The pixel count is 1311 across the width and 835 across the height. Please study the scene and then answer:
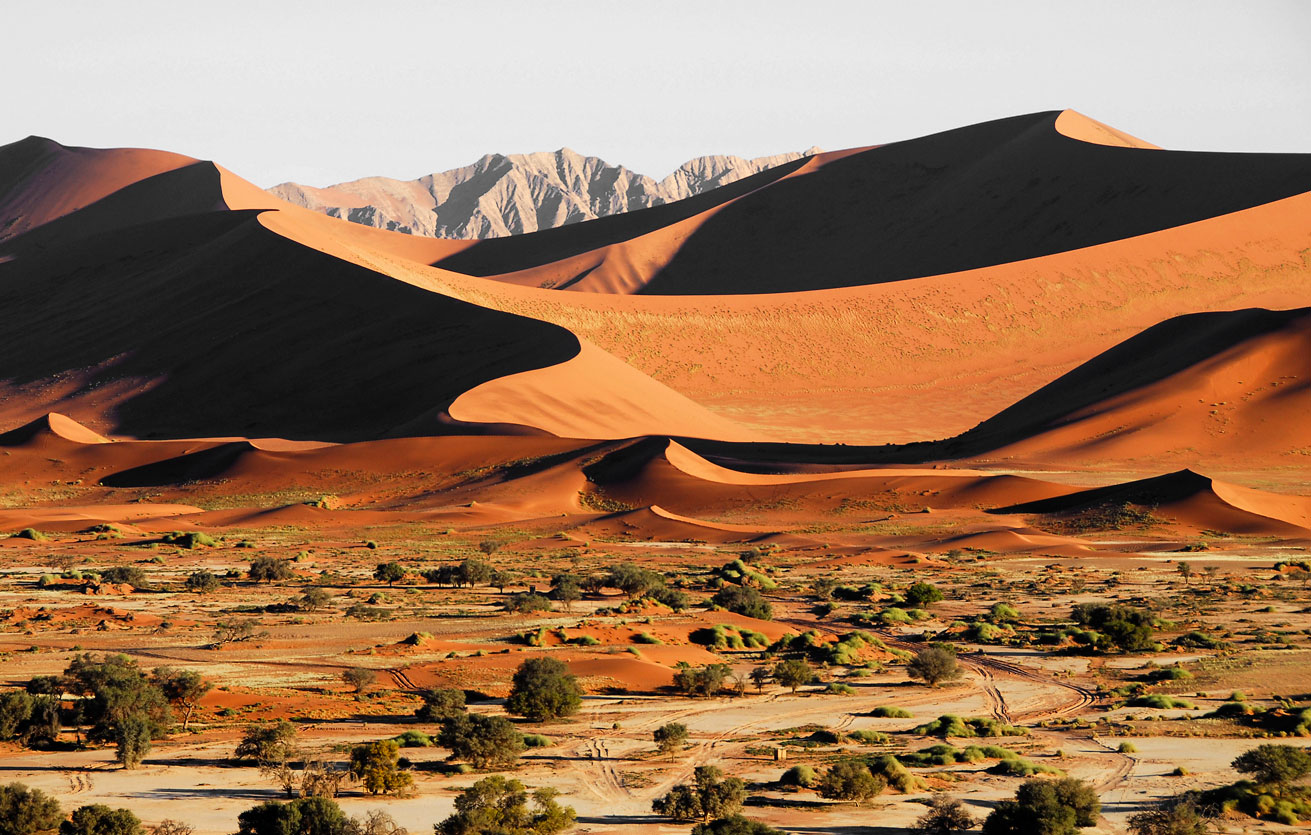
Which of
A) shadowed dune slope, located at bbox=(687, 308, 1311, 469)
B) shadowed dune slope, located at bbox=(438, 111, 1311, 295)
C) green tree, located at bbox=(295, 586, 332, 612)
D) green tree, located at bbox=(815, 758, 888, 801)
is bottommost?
green tree, located at bbox=(295, 586, 332, 612)

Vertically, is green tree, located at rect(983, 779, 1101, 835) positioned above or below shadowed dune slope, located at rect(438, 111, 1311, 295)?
below

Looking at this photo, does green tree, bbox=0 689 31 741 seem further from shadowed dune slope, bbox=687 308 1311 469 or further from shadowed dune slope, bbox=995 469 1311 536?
shadowed dune slope, bbox=687 308 1311 469

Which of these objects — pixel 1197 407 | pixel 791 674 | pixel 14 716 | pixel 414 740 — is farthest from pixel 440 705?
pixel 1197 407

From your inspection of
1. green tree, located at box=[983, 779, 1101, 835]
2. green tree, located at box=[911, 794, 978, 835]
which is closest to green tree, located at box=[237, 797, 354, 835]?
green tree, located at box=[911, 794, 978, 835]

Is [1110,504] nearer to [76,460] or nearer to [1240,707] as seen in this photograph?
[1240,707]

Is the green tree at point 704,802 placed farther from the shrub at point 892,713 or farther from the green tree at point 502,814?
the shrub at point 892,713

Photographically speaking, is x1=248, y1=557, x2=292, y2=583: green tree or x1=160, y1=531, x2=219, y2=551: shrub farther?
x1=160, y1=531, x2=219, y2=551: shrub
